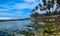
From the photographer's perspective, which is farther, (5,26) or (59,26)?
(59,26)

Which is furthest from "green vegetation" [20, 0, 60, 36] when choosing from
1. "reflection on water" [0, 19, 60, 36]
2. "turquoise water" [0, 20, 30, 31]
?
"turquoise water" [0, 20, 30, 31]

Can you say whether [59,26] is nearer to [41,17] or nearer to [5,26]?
[41,17]

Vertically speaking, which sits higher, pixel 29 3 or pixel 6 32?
pixel 29 3

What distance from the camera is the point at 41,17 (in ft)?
7.18

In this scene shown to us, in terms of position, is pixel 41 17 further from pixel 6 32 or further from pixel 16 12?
pixel 6 32

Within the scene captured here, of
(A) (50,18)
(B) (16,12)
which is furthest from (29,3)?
(A) (50,18)

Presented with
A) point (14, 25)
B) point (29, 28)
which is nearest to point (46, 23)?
point (29, 28)

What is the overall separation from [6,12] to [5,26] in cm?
18

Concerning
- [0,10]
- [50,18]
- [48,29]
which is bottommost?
[48,29]

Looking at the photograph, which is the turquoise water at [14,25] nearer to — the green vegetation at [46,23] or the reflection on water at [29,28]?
the reflection on water at [29,28]

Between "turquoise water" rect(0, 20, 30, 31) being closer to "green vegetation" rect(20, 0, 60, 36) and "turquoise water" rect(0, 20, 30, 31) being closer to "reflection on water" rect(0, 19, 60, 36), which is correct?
"reflection on water" rect(0, 19, 60, 36)

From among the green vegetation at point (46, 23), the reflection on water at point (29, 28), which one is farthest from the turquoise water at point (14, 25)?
the green vegetation at point (46, 23)

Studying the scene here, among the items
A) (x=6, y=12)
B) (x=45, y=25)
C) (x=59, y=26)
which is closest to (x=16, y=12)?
(x=6, y=12)

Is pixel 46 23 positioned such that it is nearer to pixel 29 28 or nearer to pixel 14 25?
pixel 29 28
